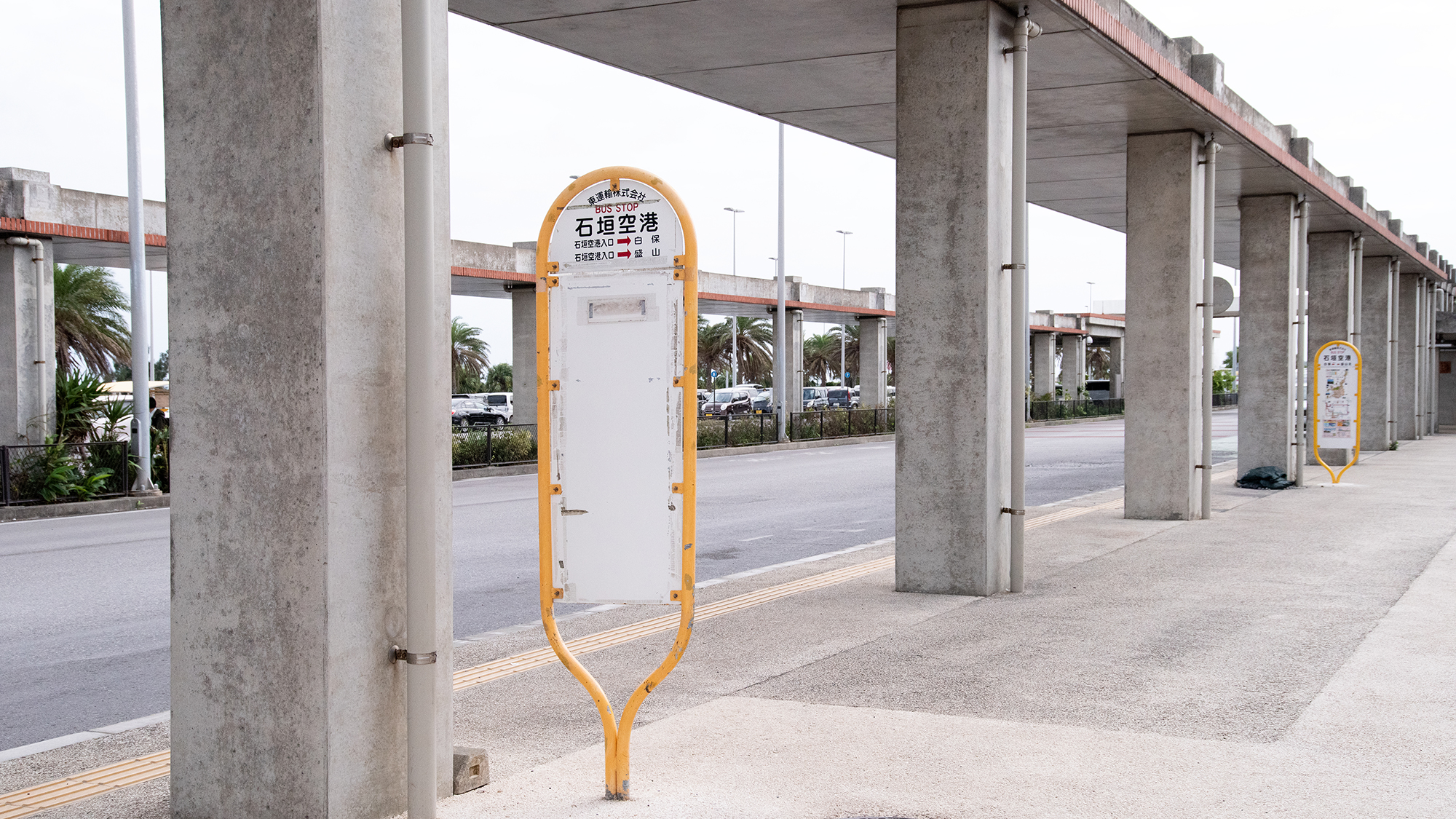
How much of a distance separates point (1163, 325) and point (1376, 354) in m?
18.7

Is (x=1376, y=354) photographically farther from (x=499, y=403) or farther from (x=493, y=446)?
(x=499, y=403)

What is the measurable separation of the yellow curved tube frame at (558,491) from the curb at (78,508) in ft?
46.2

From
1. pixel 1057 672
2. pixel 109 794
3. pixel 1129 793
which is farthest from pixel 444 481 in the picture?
pixel 1057 672

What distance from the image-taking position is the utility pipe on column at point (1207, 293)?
14.2m

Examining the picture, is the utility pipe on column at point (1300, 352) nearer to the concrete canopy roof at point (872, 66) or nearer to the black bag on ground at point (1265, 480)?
the black bag on ground at point (1265, 480)

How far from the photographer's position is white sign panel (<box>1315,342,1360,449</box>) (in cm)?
2000

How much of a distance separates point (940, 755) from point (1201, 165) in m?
11.3

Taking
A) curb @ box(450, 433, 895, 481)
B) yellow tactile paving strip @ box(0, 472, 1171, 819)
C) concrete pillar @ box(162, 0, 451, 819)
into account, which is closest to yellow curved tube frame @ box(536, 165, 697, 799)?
concrete pillar @ box(162, 0, 451, 819)

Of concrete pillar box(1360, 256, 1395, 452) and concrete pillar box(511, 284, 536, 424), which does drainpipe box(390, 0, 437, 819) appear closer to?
concrete pillar box(511, 284, 536, 424)

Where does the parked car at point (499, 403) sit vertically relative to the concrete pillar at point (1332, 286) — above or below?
below

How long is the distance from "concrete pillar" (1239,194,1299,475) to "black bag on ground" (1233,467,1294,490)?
28 centimetres

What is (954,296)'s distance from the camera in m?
Result: 9.21

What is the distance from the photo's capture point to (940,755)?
194 inches

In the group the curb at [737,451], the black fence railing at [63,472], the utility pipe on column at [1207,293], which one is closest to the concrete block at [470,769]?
the utility pipe on column at [1207,293]
